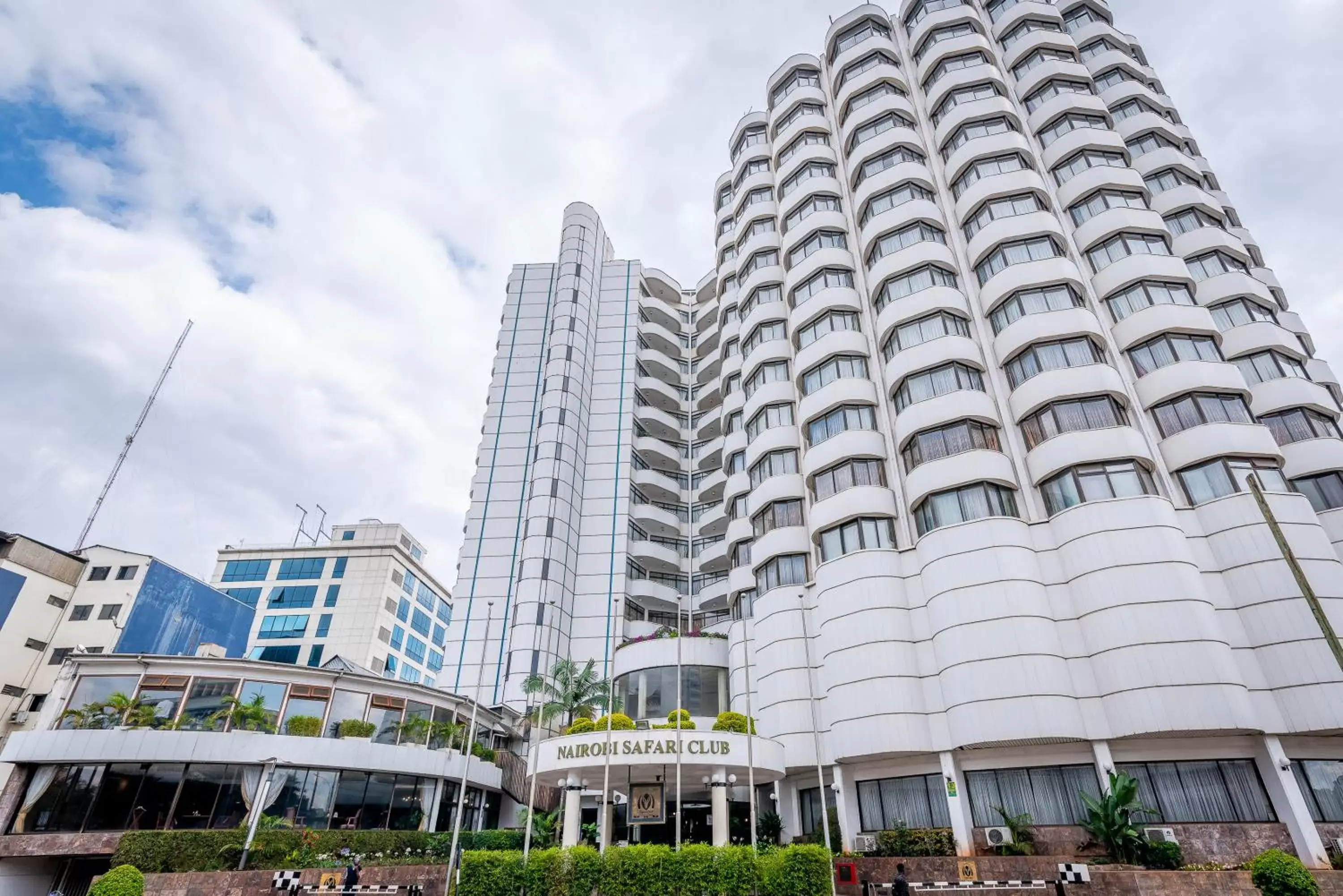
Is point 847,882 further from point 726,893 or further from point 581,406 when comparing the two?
point 581,406

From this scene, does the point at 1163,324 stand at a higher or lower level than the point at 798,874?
higher

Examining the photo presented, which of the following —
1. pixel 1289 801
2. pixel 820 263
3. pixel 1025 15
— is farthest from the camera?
pixel 1025 15

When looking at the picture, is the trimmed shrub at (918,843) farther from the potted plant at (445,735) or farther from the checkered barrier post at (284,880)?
the checkered barrier post at (284,880)

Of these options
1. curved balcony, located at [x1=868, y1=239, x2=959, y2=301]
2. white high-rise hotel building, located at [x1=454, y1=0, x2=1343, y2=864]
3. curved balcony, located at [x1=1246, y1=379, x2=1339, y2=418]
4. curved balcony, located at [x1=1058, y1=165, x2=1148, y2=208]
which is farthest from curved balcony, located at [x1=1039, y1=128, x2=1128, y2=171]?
curved balcony, located at [x1=1246, y1=379, x2=1339, y2=418]

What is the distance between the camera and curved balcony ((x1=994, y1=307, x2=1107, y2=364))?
39.7 m

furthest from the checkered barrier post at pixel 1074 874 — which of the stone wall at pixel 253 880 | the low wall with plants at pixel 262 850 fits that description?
the stone wall at pixel 253 880

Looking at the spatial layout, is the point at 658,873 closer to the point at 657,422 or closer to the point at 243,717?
the point at 243,717

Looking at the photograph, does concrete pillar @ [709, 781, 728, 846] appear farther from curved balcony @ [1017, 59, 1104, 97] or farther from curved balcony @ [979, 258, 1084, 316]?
curved balcony @ [1017, 59, 1104, 97]

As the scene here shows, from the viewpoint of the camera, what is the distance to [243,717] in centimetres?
3506

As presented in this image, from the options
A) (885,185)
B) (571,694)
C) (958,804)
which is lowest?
(958,804)

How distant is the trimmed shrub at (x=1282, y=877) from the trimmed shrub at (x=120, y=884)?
34946 mm

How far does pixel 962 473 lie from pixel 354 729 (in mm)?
34789

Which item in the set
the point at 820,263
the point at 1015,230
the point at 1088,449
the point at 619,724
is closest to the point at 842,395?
the point at 820,263

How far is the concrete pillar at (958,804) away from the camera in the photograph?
1250 inches
